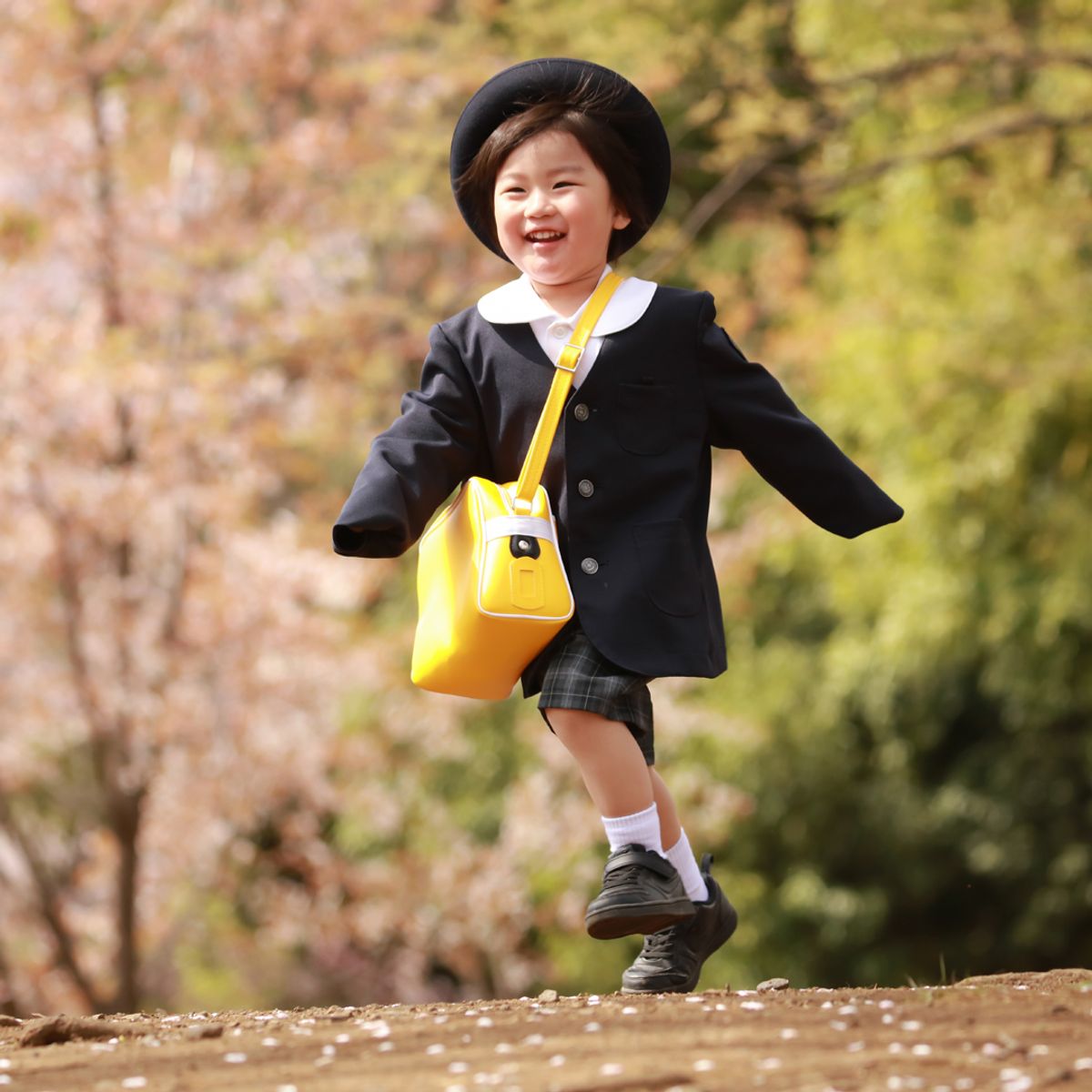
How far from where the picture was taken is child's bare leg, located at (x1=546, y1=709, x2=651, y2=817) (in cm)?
296

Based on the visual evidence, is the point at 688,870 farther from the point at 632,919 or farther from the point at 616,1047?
the point at 616,1047

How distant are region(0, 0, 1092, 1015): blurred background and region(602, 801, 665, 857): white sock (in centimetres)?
443

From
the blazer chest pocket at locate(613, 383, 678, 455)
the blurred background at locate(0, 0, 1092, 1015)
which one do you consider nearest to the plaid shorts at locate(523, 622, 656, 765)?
the blazer chest pocket at locate(613, 383, 678, 455)

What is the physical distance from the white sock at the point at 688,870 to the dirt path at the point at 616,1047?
0.34 metres

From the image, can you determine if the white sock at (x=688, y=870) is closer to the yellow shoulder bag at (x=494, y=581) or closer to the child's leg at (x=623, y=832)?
the child's leg at (x=623, y=832)

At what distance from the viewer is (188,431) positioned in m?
8.16

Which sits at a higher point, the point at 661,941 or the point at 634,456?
the point at 634,456

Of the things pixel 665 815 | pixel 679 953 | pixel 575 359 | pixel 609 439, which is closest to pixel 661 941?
pixel 679 953

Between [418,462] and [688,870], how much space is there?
3.24ft

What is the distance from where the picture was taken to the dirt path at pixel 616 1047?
2.21 metres

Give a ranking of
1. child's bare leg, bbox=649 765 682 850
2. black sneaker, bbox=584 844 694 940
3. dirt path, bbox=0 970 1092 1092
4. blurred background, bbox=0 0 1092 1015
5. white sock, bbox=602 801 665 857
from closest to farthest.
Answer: dirt path, bbox=0 970 1092 1092 < black sneaker, bbox=584 844 694 940 < white sock, bbox=602 801 665 857 < child's bare leg, bbox=649 765 682 850 < blurred background, bbox=0 0 1092 1015

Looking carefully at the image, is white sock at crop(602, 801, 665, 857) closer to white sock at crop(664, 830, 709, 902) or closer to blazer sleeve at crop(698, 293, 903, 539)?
white sock at crop(664, 830, 709, 902)

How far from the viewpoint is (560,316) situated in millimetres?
3094

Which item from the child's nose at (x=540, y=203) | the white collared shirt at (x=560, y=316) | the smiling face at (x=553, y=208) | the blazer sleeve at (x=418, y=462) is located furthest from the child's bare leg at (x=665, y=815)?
the child's nose at (x=540, y=203)
